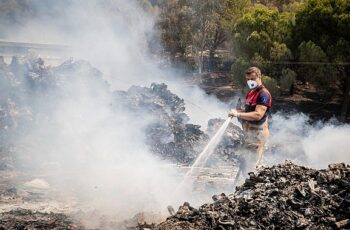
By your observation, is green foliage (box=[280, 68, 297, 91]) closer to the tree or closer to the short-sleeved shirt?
the tree

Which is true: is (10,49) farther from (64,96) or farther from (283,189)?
(283,189)

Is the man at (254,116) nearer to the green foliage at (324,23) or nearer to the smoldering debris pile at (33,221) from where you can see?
the smoldering debris pile at (33,221)

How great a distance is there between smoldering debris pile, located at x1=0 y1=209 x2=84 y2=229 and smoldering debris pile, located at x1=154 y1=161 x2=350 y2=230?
1668 millimetres

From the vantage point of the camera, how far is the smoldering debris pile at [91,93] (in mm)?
10430

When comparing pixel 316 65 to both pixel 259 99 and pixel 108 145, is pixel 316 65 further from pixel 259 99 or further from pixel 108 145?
pixel 259 99

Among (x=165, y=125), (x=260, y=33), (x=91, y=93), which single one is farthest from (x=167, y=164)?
(x=260, y=33)

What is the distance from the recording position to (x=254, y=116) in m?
5.62

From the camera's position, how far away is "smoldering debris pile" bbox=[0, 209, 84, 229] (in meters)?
5.27

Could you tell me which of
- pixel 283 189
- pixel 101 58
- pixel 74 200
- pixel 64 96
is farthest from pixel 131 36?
pixel 283 189

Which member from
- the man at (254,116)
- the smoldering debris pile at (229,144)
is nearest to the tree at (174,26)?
the smoldering debris pile at (229,144)

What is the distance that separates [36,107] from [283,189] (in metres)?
7.65

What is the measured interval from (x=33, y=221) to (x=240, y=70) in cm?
1460

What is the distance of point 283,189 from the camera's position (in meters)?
4.66

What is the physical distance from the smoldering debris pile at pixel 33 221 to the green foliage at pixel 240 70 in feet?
45.8
